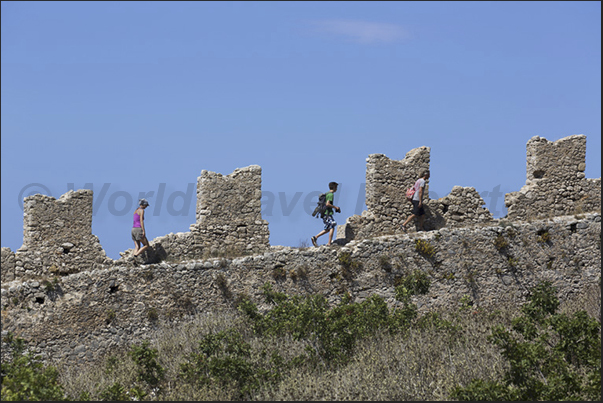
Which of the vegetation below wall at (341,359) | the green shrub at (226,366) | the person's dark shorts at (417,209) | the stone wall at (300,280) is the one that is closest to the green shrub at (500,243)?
the stone wall at (300,280)

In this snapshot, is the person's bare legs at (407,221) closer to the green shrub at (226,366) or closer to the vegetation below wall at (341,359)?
the vegetation below wall at (341,359)

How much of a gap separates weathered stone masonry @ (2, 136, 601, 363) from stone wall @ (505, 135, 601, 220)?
4 centimetres

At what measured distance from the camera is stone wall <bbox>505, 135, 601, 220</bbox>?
29.0m

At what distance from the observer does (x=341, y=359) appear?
2277 centimetres

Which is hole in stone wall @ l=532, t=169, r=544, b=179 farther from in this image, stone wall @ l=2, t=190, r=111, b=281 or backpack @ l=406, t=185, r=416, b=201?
stone wall @ l=2, t=190, r=111, b=281

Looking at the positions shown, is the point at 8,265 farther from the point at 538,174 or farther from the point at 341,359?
the point at 538,174

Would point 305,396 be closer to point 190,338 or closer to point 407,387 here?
point 407,387

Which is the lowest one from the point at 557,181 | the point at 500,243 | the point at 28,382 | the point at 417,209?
the point at 28,382

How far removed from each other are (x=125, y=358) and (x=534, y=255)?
10.8 m

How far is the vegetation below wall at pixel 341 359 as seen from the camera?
A: 20672mm

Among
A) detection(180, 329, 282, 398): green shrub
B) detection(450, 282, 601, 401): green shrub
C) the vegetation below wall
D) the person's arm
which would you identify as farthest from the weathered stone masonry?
detection(450, 282, 601, 401): green shrub

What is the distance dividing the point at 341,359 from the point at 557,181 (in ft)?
32.7

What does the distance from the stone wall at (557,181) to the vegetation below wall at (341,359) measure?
4.58 metres

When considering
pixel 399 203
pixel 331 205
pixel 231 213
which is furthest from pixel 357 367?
pixel 399 203
